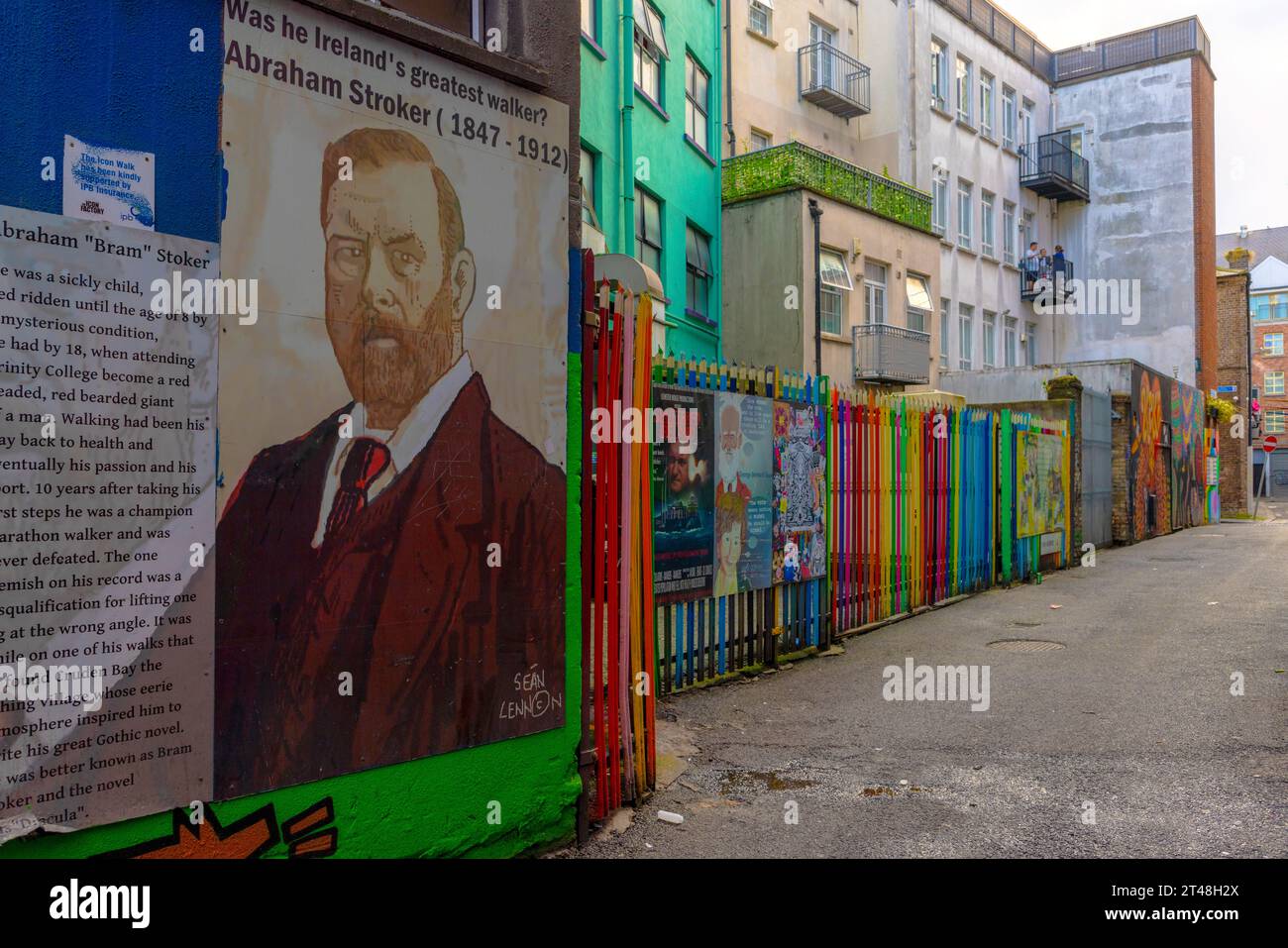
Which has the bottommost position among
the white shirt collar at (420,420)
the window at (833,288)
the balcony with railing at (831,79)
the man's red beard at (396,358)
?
the white shirt collar at (420,420)

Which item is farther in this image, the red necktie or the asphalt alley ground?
the asphalt alley ground

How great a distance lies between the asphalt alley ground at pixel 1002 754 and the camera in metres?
4.88

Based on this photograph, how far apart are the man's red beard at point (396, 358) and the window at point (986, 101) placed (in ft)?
109

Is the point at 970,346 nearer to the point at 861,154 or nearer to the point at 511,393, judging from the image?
the point at 861,154

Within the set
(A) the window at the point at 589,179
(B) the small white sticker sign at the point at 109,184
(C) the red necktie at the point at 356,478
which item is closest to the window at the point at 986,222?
(A) the window at the point at 589,179

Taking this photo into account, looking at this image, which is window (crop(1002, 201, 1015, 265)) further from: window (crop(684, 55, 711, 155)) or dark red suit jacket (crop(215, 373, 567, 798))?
dark red suit jacket (crop(215, 373, 567, 798))

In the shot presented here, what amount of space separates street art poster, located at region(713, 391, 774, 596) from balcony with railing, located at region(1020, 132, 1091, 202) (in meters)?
31.1

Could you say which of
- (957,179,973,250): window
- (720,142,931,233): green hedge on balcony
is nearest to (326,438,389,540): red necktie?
(720,142,931,233): green hedge on balcony

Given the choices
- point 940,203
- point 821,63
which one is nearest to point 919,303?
point 940,203

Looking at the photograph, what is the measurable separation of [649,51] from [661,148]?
1.71 m

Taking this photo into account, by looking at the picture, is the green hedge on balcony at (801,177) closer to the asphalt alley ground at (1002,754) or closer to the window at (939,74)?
the window at (939,74)

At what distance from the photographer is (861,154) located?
93.6ft

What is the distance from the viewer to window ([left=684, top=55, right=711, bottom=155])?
2009cm

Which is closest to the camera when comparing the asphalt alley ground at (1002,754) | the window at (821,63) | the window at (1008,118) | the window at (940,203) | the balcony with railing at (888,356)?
the asphalt alley ground at (1002,754)
